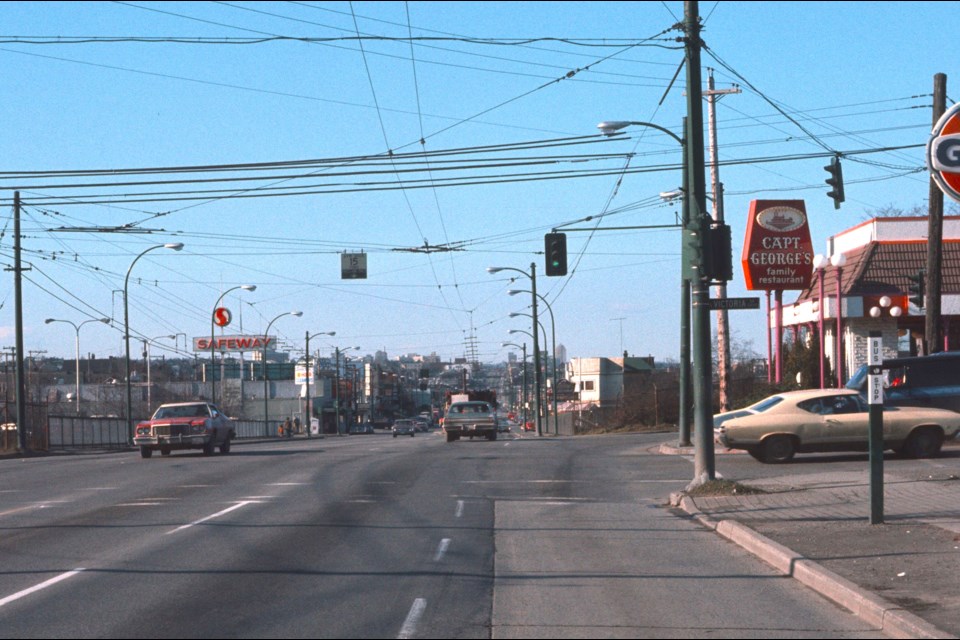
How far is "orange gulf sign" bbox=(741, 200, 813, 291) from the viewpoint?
37688 millimetres

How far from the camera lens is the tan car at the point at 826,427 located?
73.4ft

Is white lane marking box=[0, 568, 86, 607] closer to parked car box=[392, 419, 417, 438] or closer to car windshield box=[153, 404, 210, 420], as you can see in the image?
car windshield box=[153, 404, 210, 420]

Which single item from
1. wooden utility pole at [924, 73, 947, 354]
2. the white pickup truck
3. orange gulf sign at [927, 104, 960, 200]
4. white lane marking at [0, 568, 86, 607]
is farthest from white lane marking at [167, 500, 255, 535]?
the white pickup truck

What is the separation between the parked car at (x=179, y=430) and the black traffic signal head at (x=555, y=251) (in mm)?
11045

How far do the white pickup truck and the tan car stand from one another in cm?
2013

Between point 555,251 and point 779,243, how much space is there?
10.0 meters

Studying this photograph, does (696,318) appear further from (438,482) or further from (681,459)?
(681,459)

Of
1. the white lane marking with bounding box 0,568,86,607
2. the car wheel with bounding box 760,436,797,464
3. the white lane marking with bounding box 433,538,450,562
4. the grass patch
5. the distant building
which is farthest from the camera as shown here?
the distant building

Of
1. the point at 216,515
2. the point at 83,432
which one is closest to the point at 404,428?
the point at 83,432

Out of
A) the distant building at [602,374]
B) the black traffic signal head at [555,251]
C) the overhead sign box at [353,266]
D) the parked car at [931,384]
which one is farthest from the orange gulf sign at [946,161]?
the distant building at [602,374]

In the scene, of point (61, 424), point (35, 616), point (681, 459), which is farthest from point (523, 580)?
point (61, 424)

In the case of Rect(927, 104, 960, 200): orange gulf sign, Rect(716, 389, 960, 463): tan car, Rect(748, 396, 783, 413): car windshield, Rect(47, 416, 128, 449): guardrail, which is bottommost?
Rect(47, 416, 128, 449): guardrail

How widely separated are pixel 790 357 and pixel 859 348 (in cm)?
287

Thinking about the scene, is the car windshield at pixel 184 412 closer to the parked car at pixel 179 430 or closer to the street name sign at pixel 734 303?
the parked car at pixel 179 430
